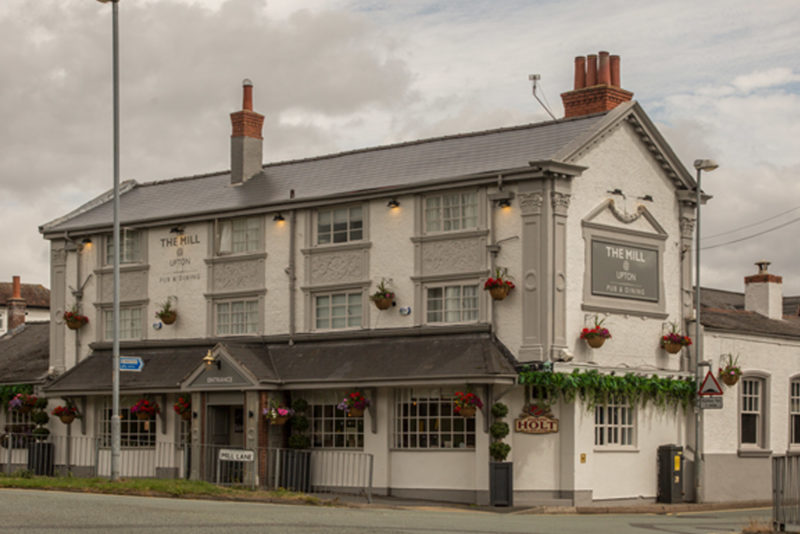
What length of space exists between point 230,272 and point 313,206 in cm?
331

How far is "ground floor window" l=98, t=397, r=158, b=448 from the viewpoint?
34438 millimetres

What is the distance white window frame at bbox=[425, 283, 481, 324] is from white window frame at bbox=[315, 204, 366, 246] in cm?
260

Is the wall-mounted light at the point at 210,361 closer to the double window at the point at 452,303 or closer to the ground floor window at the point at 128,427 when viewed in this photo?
the ground floor window at the point at 128,427

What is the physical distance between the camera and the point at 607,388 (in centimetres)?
2919

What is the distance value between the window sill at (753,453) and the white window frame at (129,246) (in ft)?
55.5

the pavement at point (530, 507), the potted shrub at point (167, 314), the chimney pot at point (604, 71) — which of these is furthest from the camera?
the potted shrub at point (167, 314)

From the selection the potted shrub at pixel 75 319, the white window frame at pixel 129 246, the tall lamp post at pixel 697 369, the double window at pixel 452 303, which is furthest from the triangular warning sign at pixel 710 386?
the potted shrub at pixel 75 319

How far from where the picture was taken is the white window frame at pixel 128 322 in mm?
36000

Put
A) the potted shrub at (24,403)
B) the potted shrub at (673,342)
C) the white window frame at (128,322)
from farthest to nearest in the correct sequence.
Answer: the potted shrub at (24,403) → the white window frame at (128,322) → the potted shrub at (673,342)

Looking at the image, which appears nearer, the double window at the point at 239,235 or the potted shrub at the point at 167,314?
the double window at the point at 239,235

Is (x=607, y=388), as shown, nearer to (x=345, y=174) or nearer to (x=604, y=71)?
(x=604, y=71)

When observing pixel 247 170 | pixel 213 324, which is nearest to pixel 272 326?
pixel 213 324

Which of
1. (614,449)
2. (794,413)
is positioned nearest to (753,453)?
(794,413)

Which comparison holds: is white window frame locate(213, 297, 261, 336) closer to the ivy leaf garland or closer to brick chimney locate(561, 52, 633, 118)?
the ivy leaf garland
